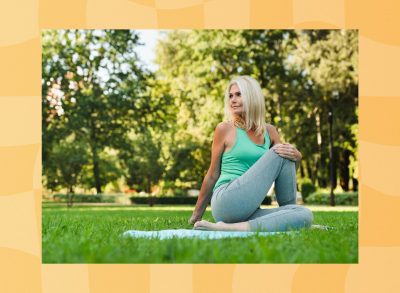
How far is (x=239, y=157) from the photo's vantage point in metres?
4.17

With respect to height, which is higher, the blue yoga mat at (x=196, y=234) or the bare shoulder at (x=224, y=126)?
the bare shoulder at (x=224, y=126)

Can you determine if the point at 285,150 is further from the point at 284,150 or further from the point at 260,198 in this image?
the point at 260,198

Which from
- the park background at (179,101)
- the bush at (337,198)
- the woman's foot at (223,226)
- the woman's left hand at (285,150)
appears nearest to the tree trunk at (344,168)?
the park background at (179,101)

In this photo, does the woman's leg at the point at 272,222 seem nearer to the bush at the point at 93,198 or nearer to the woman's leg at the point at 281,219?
the woman's leg at the point at 281,219

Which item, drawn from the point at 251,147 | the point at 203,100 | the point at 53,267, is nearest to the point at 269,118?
the point at 203,100

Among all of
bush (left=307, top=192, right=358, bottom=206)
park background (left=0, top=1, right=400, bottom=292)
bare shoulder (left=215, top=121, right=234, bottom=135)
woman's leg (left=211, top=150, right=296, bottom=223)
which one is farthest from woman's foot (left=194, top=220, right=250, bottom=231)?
bush (left=307, top=192, right=358, bottom=206)

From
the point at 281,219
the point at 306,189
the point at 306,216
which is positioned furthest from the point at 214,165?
the point at 306,189

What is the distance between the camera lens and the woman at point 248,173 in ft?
12.7

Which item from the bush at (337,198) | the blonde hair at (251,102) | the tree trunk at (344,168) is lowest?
the bush at (337,198)

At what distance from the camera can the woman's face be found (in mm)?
4234

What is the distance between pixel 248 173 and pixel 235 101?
668mm
